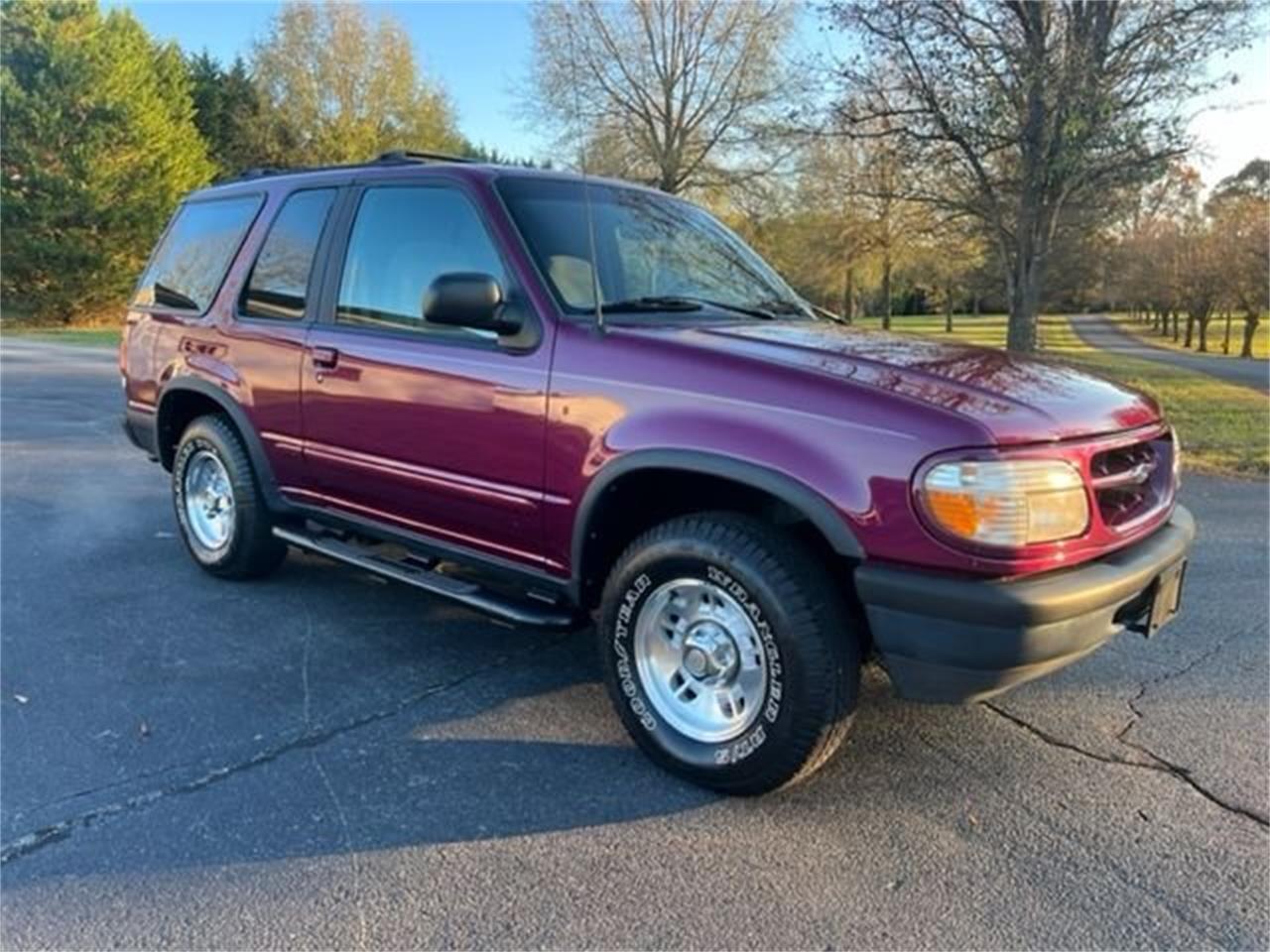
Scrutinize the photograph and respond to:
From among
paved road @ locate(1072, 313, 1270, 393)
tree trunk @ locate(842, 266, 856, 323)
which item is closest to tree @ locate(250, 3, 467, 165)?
tree trunk @ locate(842, 266, 856, 323)

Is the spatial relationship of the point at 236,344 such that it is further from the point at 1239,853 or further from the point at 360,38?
the point at 360,38

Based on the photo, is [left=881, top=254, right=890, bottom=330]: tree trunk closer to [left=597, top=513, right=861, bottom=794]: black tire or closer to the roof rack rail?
the roof rack rail

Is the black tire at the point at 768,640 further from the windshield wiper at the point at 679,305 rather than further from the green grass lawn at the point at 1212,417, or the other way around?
the green grass lawn at the point at 1212,417

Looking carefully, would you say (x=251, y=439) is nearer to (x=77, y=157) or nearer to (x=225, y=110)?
(x=77, y=157)

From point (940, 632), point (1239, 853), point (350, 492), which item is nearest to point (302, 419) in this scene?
point (350, 492)

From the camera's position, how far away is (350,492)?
4191 mm

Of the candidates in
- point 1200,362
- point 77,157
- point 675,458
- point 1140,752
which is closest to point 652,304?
point 675,458

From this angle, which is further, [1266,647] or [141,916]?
[1266,647]

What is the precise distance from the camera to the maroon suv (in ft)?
8.48

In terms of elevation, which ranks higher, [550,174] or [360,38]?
[360,38]

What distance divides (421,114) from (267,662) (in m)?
36.6

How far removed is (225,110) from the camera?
1513 inches

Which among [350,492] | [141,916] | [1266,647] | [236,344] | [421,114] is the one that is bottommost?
[141,916]

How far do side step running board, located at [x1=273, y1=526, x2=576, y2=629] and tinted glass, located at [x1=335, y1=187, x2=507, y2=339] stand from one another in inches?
38.8
